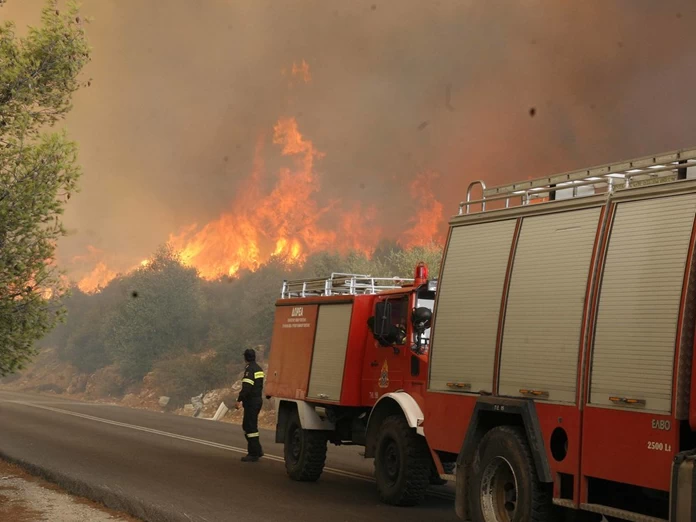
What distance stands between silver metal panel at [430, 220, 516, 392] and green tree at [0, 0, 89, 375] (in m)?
6.67

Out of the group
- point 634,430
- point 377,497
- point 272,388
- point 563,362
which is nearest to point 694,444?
point 634,430

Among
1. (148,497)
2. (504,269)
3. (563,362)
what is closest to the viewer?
(563,362)

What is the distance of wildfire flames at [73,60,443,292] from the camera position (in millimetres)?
64438

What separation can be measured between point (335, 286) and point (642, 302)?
740 centimetres

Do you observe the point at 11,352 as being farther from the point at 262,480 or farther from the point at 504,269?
the point at 504,269

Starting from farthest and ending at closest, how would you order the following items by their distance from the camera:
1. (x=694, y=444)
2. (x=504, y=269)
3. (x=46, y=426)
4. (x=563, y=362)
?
Answer: (x=46, y=426)
(x=504, y=269)
(x=563, y=362)
(x=694, y=444)

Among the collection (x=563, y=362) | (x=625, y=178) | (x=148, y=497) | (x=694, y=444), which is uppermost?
(x=625, y=178)

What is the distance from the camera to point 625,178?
25.6ft

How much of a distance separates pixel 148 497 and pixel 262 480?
2464mm

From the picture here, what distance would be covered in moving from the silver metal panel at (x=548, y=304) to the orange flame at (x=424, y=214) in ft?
170

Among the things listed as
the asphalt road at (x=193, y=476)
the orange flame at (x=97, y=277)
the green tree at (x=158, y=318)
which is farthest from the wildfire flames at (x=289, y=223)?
the asphalt road at (x=193, y=476)

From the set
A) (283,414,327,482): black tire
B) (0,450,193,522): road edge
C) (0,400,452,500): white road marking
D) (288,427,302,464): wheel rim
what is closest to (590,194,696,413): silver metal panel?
(0,450,193,522): road edge

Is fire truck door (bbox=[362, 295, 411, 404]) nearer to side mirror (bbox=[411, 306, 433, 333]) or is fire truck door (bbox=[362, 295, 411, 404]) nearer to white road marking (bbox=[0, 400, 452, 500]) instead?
side mirror (bbox=[411, 306, 433, 333])

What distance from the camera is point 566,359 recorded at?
7.55m
